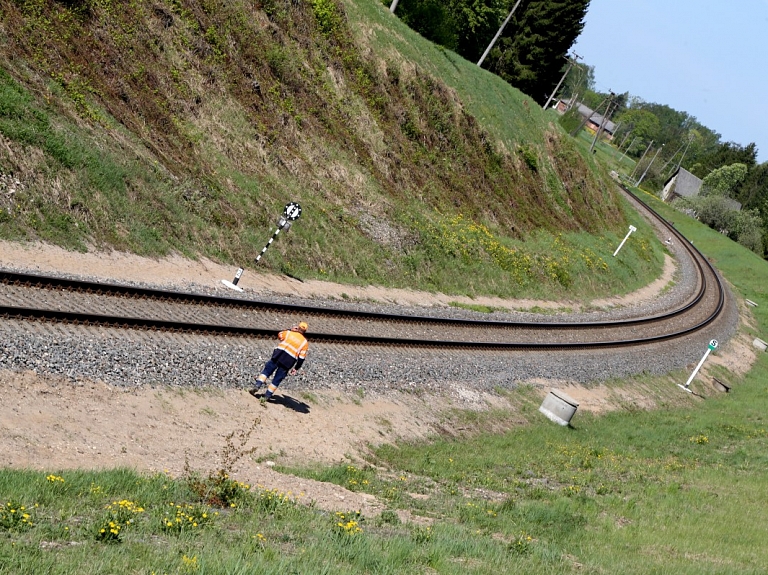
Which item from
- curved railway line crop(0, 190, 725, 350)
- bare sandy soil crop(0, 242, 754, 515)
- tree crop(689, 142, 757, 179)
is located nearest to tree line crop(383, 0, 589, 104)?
curved railway line crop(0, 190, 725, 350)

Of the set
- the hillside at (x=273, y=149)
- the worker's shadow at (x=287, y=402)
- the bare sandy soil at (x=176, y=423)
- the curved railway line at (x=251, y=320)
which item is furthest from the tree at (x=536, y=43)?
the worker's shadow at (x=287, y=402)

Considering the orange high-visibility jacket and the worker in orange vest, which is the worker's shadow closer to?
the worker in orange vest

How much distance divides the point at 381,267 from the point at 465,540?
19626mm

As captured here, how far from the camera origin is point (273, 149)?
29453 mm

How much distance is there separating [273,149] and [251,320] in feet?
40.1

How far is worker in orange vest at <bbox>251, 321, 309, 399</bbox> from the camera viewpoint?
1493 cm

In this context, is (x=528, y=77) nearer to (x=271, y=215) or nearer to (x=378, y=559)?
(x=271, y=215)

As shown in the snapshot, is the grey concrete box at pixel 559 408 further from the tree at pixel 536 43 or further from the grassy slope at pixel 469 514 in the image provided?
the tree at pixel 536 43

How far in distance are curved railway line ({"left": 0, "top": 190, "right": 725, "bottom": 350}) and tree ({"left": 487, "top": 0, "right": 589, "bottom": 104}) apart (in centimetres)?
4584

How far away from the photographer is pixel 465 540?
10.2 meters

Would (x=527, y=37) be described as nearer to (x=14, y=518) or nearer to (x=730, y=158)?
(x=14, y=518)

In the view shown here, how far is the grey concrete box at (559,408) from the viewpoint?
22.2m

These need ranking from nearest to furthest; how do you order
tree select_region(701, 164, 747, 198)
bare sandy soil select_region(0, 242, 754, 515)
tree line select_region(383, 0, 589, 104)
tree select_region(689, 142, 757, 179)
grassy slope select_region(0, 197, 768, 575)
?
grassy slope select_region(0, 197, 768, 575), bare sandy soil select_region(0, 242, 754, 515), tree line select_region(383, 0, 589, 104), tree select_region(701, 164, 747, 198), tree select_region(689, 142, 757, 179)

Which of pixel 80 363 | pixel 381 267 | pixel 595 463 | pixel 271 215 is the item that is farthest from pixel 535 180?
pixel 80 363
